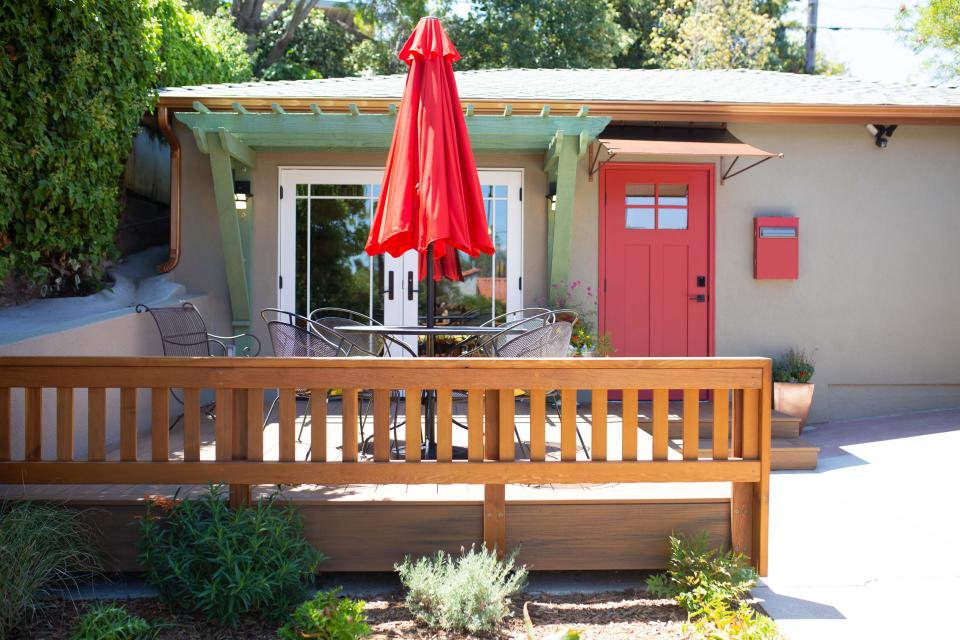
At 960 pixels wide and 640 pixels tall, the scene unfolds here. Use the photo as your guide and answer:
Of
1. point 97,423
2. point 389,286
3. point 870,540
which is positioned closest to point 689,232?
point 389,286

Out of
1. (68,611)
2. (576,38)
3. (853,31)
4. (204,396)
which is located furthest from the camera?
(853,31)

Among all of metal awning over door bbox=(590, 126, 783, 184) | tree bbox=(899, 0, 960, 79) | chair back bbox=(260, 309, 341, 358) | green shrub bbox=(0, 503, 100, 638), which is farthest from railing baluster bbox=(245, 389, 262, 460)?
tree bbox=(899, 0, 960, 79)

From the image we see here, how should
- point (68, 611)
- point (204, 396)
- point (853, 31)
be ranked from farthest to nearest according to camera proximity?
point (853, 31), point (204, 396), point (68, 611)

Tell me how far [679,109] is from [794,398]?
2.68m

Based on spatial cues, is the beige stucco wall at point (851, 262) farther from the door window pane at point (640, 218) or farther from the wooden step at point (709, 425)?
the wooden step at point (709, 425)

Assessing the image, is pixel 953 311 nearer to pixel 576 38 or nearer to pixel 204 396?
pixel 204 396

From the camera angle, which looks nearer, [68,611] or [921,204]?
[68,611]

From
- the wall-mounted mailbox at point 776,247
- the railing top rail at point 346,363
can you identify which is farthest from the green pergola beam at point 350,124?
the railing top rail at point 346,363

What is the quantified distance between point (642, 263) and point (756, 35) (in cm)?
1379

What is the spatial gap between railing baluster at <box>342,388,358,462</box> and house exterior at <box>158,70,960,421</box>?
3701 mm

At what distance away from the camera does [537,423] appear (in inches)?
123

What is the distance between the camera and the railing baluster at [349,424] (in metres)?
3.08

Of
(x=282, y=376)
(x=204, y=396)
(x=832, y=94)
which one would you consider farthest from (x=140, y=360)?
(x=832, y=94)

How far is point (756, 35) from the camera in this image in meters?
18.3
